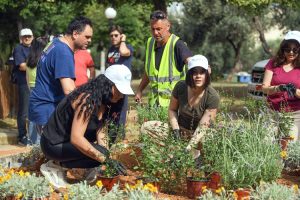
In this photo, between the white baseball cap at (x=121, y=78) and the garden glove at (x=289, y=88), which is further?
the garden glove at (x=289, y=88)

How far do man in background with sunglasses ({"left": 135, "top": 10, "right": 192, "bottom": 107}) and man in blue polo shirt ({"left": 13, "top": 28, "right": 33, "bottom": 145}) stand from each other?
3249 mm

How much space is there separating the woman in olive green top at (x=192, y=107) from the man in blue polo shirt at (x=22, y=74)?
12.5 ft

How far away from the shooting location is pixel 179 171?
5.13 meters

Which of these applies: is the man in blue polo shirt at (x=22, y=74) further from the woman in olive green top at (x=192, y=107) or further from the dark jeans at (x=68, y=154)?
the dark jeans at (x=68, y=154)

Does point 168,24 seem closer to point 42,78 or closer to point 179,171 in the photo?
point 42,78

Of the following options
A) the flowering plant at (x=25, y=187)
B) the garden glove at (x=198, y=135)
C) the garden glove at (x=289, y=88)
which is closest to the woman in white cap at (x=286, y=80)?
the garden glove at (x=289, y=88)

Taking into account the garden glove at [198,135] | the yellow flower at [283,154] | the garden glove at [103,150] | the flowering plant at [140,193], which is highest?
the garden glove at [198,135]

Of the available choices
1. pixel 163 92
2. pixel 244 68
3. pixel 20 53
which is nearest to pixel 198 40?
pixel 244 68

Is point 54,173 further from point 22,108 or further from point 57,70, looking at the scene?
point 22,108

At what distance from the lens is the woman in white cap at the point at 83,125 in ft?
16.8

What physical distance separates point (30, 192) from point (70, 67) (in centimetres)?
137

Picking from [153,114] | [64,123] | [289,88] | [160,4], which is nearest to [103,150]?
[64,123]

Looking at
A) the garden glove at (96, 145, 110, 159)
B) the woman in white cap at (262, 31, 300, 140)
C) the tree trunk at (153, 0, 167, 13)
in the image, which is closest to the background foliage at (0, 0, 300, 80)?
the tree trunk at (153, 0, 167, 13)

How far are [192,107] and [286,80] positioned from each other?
1.07m
